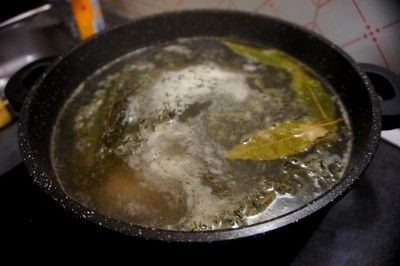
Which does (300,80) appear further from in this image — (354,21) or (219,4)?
(219,4)

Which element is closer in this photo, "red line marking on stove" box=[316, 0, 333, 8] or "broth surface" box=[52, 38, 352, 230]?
"broth surface" box=[52, 38, 352, 230]

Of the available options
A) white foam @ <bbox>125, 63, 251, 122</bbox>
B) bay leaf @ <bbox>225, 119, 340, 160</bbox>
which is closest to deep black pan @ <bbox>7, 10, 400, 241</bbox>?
bay leaf @ <bbox>225, 119, 340, 160</bbox>

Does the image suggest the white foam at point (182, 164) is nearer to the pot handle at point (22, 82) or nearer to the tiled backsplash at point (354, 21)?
the pot handle at point (22, 82)

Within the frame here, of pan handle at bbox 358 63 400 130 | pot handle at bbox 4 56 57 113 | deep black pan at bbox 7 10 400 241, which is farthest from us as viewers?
pot handle at bbox 4 56 57 113

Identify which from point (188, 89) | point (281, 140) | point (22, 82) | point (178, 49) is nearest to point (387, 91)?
point (281, 140)

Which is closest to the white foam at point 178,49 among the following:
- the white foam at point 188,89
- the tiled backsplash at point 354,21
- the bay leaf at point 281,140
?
the white foam at point 188,89

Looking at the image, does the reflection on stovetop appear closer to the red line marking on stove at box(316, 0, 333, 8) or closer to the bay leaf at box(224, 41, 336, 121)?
the bay leaf at box(224, 41, 336, 121)

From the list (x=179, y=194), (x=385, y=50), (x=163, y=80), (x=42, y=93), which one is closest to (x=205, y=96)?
(x=163, y=80)

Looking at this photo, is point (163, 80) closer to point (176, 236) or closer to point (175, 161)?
point (175, 161)
